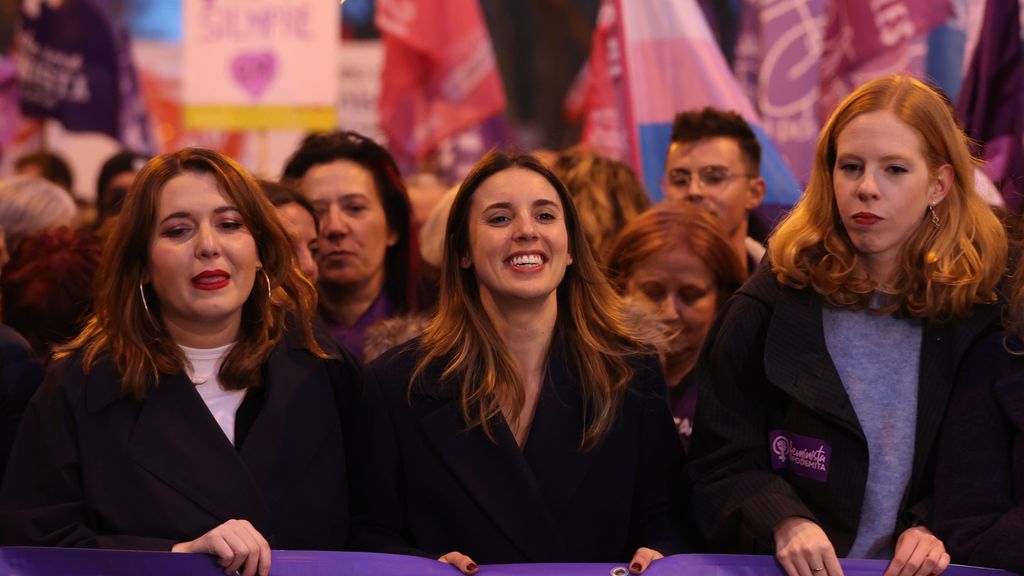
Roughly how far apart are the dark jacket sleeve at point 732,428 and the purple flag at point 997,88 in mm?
2323

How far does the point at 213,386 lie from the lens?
346cm

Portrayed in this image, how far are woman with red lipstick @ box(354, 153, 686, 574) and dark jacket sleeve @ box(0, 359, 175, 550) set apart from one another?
64 centimetres

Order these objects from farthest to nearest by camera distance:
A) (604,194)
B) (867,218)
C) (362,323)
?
(604,194)
(362,323)
(867,218)

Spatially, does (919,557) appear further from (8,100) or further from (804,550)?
(8,100)

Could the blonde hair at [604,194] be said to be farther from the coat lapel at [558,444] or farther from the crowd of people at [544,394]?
the coat lapel at [558,444]

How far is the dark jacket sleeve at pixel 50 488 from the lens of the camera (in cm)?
317

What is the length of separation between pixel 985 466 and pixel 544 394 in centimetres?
109

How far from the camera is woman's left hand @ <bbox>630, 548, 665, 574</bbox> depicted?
3199 millimetres

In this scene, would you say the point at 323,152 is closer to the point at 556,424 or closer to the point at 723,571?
the point at 556,424

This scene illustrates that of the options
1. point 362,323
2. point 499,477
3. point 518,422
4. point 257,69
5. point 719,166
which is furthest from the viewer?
point 257,69

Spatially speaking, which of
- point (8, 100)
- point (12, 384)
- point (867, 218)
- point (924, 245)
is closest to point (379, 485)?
point (12, 384)

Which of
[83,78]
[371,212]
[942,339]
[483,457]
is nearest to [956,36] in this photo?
[371,212]

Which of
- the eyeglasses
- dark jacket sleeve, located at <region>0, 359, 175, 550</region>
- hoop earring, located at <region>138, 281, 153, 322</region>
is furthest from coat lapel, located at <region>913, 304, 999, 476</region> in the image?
the eyeglasses

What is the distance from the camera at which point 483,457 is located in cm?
344
